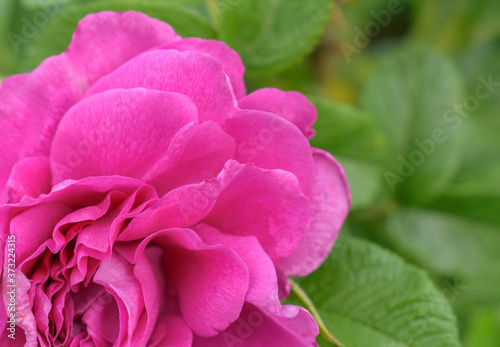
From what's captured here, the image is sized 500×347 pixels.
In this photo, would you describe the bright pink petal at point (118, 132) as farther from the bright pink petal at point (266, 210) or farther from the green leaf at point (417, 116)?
the green leaf at point (417, 116)

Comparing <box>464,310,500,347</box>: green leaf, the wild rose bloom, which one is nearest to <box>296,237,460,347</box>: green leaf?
the wild rose bloom

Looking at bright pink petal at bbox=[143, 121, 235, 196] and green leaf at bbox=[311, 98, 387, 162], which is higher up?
bright pink petal at bbox=[143, 121, 235, 196]

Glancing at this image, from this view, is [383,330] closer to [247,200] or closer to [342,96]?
[247,200]

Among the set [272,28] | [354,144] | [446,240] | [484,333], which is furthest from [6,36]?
[484,333]

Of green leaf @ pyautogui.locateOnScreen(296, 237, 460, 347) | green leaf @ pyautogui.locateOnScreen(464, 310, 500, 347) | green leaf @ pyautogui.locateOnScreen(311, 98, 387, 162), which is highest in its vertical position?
green leaf @ pyautogui.locateOnScreen(311, 98, 387, 162)

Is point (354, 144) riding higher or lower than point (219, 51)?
lower

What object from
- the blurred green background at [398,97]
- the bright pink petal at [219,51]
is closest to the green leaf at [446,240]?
the blurred green background at [398,97]

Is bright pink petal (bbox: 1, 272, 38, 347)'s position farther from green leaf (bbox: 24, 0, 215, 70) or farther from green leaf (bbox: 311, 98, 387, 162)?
green leaf (bbox: 311, 98, 387, 162)

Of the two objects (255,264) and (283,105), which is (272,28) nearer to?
(283,105)
